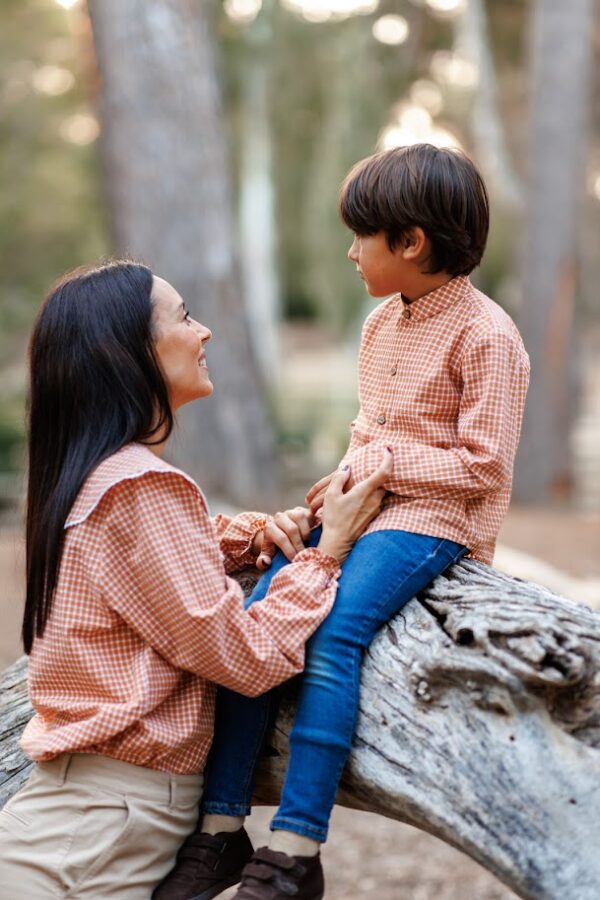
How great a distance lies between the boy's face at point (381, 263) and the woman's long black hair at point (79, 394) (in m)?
0.51

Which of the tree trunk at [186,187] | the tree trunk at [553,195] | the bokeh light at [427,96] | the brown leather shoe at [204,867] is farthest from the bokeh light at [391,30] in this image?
the brown leather shoe at [204,867]

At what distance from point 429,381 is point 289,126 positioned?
77.9 ft

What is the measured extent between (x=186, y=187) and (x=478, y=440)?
6459 millimetres

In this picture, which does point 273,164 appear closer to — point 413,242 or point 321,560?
point 413,242

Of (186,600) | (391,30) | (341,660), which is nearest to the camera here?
(186,600)

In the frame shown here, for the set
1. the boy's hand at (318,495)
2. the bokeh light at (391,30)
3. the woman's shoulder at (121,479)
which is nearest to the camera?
the woman's shoulder at (121,479)

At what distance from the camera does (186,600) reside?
1.99m

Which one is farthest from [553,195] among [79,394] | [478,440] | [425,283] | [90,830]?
[90,830]

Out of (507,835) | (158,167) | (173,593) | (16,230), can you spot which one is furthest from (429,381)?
(16,230)

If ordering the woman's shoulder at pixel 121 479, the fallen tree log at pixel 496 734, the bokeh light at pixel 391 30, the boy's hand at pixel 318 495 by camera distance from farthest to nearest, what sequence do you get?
1. the bokeh light at pixel 391 30
2. the boy's hand at pixel 318 495
3. the woman's shoulder at pixel 121 479
4. the fallen tree log at pixel 496 734

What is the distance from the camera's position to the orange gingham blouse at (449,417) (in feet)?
7.34

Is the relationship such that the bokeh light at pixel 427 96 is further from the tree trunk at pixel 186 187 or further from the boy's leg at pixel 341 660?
the boy's leg at pixel 341 660

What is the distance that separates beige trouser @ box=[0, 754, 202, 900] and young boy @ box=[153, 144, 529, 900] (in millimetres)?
92

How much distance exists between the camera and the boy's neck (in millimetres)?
2428
